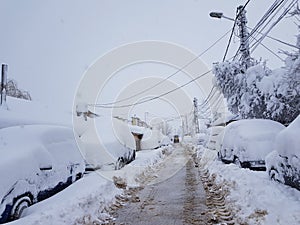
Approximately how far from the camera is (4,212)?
15.2 feet

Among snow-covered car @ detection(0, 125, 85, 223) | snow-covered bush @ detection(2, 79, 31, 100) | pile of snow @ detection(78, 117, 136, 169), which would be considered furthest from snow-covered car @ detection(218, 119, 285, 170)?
snow-covered bush @ detection(2, 79, 31, 100)

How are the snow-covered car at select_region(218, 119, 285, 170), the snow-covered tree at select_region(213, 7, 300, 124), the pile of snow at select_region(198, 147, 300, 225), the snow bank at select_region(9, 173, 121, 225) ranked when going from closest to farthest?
1. the pile of snow at select_region(198, 147, 300, 225)
2. the snow bank at select_region(9, 173, 121, 225)
3. the snow-covered car at select_region(218, 119, 285, 170)
4. the snow-covered tree at select_region(213, 7, 300, 124)

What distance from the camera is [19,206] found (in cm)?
500

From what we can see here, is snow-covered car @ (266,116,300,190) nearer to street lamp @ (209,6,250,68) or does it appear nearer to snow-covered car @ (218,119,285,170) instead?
snow-covered car @ (218,119,285,170)

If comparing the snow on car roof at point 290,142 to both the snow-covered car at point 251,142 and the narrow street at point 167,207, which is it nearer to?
the narrow street at point 167,207

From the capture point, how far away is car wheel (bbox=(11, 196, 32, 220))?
4867 millimetres

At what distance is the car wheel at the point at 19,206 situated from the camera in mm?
4867

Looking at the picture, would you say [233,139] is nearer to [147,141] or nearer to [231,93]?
[231,93]

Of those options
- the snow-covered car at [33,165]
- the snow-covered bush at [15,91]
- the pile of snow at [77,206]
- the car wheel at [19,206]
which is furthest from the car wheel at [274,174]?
the snow-covered bush at [15,91]

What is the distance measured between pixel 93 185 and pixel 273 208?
13.9 feet

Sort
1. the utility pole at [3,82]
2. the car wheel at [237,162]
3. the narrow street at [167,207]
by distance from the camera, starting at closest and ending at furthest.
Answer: the narrow street at [167,207], the car wheel at [237,162], the utility pole at [3,82]

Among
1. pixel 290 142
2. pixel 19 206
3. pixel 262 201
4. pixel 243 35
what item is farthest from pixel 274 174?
pixel 243 35

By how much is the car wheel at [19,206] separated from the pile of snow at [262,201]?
362cm

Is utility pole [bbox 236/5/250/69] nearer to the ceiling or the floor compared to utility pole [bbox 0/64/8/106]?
nearer to the ceiling
